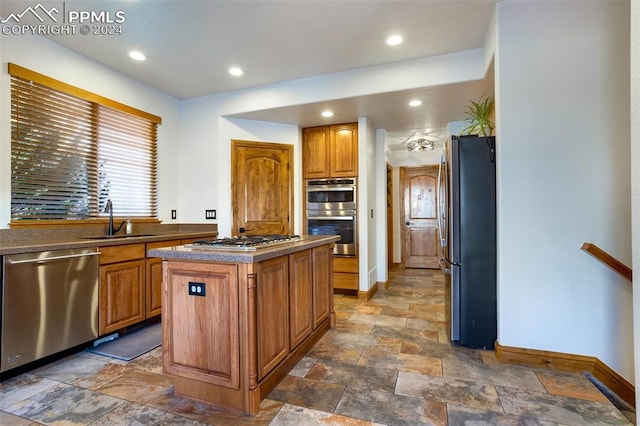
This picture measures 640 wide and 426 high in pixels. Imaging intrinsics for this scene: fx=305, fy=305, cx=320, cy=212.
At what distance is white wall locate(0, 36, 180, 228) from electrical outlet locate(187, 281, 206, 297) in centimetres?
189

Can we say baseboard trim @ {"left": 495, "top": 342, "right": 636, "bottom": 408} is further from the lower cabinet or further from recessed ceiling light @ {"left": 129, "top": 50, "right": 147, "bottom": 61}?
recessed ceiling light @ {"left": 129, "top": 50, "right": 147, "bottom": 61}

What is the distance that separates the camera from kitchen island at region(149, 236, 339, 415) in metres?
1.72

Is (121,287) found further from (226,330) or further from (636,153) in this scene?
(636,153)

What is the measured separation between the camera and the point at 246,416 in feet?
5.59

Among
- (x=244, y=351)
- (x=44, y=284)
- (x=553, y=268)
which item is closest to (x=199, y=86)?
(x=44, y=284)

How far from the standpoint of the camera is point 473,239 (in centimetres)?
258

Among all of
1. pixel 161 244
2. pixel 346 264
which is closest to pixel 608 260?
pixel 346 264

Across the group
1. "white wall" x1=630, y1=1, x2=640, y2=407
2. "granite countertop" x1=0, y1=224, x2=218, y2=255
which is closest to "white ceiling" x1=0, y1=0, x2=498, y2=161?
"white wall" x1=630, y1=1, x2=640, y2=407

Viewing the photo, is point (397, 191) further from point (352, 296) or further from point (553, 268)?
point (553, 268)

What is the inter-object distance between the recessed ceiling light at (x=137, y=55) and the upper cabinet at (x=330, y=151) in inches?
85.4

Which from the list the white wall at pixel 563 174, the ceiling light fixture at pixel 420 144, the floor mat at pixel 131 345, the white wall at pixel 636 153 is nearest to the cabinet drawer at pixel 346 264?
the white wall at pixel 563 174

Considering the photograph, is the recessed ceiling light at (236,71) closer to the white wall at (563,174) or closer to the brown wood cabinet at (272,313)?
the brown wood cabinet at (272,313)

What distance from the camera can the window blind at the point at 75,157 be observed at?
8.46 feet

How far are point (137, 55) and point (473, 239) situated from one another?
12.0ft
